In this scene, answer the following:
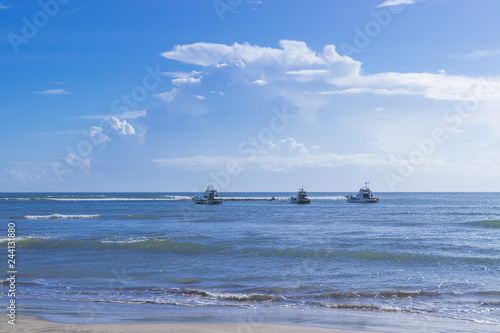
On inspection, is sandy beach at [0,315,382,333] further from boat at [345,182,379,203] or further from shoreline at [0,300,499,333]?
boat at [345,182,379,203]

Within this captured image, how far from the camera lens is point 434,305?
12555 millimetres

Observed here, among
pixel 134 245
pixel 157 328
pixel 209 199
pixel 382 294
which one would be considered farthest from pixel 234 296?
pixel 209 199

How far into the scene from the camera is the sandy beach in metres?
9.60

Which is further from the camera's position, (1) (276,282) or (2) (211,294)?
(1) (276,282)

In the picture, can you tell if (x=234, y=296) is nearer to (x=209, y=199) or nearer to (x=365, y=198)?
(x=209, y=199)

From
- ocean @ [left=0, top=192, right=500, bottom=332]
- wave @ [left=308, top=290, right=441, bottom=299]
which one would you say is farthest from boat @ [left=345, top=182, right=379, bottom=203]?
wave @ [left=308, top=290, right=441, bottom=299]

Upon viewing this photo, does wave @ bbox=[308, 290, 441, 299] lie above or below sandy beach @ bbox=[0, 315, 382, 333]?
below

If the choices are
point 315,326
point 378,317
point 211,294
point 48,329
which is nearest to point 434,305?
point 378,317

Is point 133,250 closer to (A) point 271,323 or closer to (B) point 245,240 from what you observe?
(B) point 245,240

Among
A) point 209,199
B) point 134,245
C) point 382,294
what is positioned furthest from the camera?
point 209,199

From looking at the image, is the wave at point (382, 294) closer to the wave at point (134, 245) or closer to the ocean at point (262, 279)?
the ocean at point (262, 279)

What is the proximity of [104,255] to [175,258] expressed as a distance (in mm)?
3913

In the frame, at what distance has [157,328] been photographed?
981 centimetres

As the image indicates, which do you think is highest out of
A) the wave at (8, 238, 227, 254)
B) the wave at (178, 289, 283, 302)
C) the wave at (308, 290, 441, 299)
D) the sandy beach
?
the sandy beach
